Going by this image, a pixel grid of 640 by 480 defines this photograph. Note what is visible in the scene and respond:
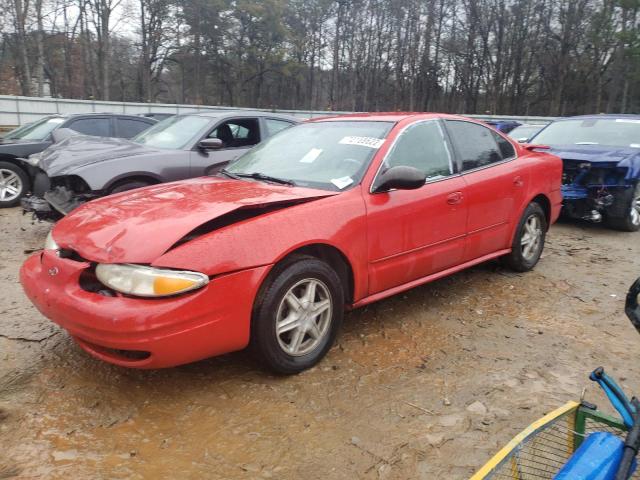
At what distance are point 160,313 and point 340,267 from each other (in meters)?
1.18

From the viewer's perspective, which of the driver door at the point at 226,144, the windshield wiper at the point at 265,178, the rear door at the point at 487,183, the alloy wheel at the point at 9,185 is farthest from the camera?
the alloy wheel at the point at 9,185

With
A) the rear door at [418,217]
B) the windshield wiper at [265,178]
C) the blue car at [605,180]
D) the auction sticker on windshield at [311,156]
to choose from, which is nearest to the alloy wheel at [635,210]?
the blue car at [605,180]

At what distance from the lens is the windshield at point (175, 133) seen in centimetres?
604

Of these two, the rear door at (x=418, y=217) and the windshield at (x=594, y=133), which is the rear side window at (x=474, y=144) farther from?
the windshield at (x=594, y=133)

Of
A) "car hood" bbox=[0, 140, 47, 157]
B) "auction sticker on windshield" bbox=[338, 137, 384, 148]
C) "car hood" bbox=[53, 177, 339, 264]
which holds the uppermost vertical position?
"auction sticker on windshield" bbox=[338, 137, 384, 148]

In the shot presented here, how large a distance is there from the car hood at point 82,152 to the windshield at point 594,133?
5955 millimetres

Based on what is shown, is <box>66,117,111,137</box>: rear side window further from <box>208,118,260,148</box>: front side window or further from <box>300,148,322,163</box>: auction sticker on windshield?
<box>300,148,322,163</box>: auction sticker on windshield

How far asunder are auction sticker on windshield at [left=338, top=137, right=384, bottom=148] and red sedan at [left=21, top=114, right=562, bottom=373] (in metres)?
0.01

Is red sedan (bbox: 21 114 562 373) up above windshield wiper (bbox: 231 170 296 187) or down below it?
below

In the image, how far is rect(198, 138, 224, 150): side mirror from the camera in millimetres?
5664

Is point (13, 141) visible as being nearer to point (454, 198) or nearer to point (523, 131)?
point (454, 198)

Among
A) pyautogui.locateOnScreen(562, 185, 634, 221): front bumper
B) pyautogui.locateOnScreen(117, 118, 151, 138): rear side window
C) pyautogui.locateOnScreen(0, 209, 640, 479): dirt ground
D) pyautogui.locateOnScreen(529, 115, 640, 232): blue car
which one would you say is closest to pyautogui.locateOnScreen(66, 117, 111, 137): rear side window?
pyautogui.locateOnScreen(117, 118, 151, 138): rear side window

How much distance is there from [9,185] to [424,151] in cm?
685

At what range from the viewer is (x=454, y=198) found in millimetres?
3760
